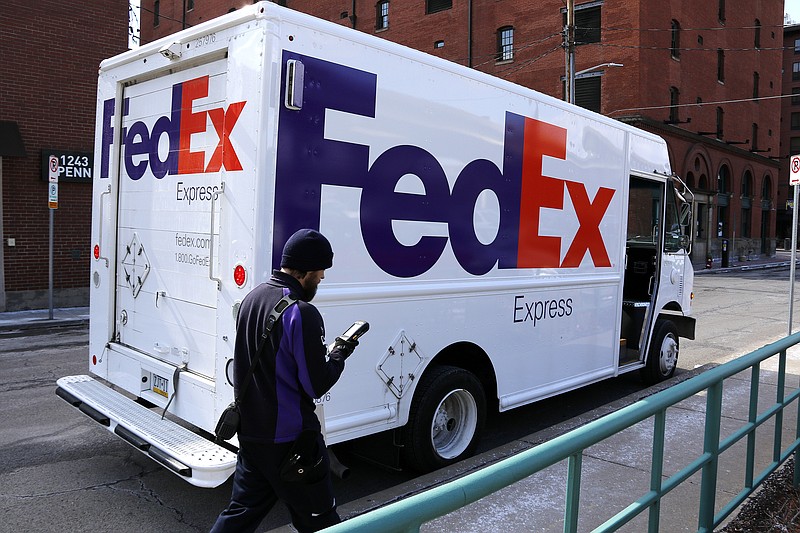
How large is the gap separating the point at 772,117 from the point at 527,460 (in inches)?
2160

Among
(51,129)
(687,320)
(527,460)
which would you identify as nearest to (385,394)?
(527,460)

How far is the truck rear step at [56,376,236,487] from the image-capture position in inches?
142

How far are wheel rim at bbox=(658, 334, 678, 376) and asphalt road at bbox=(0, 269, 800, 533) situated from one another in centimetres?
38

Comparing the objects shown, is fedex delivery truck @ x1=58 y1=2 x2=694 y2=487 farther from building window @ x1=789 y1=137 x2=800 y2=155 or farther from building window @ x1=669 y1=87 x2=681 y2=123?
building window @ x1=789 y1=137 x2=800 y2=155

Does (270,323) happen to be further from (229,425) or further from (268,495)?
(268,495)

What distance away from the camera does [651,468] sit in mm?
3049

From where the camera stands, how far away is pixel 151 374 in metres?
4.65

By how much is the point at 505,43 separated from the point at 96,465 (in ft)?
106

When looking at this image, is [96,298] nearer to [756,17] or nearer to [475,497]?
[475,497]

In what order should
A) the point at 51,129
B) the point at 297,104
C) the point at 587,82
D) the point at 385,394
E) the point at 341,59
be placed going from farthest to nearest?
the point at 587,82
the point at 51,129
the point at 385,394
the point at 341,59
the point at 297,104

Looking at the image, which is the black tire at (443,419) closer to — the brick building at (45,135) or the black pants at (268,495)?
the black pants at (268,495)

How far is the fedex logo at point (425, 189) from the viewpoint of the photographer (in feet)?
12.8

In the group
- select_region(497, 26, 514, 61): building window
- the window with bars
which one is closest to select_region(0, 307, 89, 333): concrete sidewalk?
the window with bars

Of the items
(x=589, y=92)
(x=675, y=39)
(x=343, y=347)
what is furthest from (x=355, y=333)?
(x=675, y=39)
